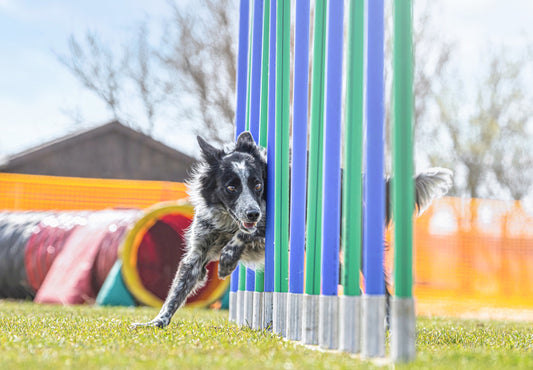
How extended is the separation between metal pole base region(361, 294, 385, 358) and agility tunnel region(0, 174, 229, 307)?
3.93 m

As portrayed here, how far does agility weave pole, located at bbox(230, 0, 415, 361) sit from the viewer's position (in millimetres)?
2545

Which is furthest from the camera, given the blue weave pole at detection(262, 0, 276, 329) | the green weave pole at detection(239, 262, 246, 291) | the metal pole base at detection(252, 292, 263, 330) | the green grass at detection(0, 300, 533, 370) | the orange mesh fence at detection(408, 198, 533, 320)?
the orange mesh fence at detection(408, 198, 533, 320)

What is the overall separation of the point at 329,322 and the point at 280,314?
891 mm

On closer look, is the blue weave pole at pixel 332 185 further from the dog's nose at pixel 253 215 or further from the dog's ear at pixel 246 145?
the dog's ear at pixel 246 145

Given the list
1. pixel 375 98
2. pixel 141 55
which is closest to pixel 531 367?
pixel 375 98

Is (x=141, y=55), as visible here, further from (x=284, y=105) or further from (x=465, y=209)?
(x=284, y=105)

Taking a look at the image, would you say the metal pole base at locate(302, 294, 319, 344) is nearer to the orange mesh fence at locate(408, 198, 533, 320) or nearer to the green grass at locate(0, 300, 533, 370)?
the green grass at locate(0, 300, 533, 370)

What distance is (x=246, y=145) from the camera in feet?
15.3

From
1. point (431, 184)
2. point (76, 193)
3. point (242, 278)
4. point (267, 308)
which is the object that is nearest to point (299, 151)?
point (267, 308)

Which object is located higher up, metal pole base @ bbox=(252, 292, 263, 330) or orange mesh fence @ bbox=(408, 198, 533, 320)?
orange mesh fence @ bbox=(408, 198, 533, 320)

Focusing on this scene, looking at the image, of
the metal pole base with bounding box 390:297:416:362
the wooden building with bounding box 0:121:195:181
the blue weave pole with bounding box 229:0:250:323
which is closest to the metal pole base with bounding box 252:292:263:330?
the blue weave pole with bounding box 229:0:250:323

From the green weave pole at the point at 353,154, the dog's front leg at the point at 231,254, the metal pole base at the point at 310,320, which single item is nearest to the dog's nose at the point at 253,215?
the dog's front leg at the point at 231,254

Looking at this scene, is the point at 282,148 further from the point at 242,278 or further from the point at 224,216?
the point at 242,278

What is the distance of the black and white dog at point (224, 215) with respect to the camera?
14.6 ft
